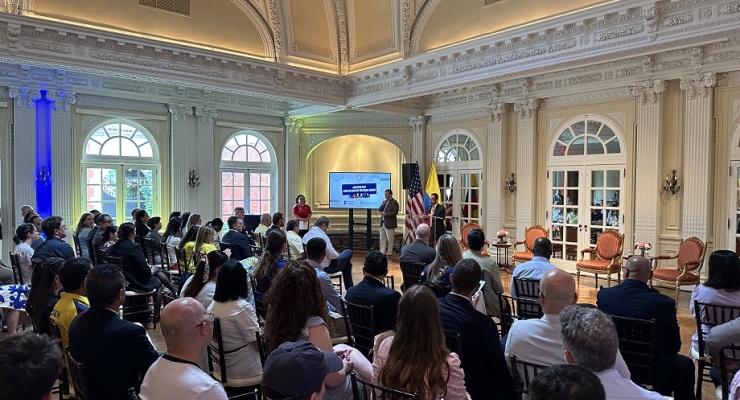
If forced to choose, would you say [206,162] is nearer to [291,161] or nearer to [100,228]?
[291,161]

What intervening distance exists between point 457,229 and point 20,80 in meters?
8.98

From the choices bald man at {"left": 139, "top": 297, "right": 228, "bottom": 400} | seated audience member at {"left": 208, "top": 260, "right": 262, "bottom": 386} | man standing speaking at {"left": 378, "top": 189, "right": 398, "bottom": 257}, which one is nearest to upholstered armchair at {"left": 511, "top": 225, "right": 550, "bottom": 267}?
man standing speaking at {"left": 378, "top": 189, "right": 398, "bottom": 257}

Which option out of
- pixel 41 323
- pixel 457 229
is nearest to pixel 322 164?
pixel 457 229

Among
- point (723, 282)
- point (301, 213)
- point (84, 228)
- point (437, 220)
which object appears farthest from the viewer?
point (301, 213)

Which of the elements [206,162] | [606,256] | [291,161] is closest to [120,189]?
[206,162]

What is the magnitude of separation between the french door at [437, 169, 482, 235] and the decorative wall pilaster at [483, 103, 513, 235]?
14.9 inches

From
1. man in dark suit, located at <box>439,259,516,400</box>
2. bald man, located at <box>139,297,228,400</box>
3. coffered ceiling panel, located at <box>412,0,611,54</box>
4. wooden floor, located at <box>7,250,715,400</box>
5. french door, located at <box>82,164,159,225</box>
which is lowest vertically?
wooden floor, located at <box>7,250,715,400</box>

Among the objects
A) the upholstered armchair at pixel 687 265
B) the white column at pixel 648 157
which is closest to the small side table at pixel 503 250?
the white column at pixel 648 157

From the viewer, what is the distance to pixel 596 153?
8875 millimetres

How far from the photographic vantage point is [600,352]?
1.75m

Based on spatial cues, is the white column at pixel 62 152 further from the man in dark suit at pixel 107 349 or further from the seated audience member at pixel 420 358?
the seated audience member at pixel 420 358

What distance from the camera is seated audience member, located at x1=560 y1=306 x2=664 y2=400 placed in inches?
67.2

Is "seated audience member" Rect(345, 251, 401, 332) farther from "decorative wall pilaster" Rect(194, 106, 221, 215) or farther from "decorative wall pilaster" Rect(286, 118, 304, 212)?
"decorative wall pilaster" Rect(286, 118, 304, 212)

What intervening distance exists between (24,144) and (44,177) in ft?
2.09
